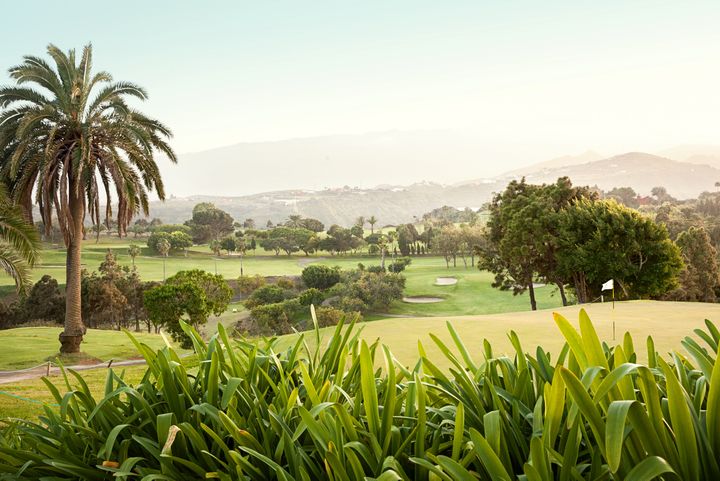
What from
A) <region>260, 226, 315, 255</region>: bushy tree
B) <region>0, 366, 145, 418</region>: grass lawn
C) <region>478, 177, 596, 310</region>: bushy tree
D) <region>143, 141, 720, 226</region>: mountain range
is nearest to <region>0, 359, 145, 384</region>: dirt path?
<region>0, 366, 145, 418</region>: grass lawn

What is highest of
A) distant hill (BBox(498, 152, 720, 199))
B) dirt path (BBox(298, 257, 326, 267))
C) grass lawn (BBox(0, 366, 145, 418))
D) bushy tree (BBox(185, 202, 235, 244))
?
distant hill (BBox(498, 152, 720, 199))

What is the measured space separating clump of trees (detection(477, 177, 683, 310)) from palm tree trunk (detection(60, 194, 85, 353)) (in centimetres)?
1559

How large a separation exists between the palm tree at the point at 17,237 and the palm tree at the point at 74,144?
2980mm

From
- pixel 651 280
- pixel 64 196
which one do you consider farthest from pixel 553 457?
pixel 651 280

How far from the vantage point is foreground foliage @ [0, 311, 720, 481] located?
2.97ft

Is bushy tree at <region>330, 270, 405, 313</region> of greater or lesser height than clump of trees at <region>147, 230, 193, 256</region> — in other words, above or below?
below

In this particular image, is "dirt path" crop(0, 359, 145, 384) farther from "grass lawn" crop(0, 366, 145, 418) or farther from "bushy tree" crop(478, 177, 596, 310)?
"bushy tree" crop(478, 177, 596, 310)

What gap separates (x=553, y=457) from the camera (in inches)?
39.3

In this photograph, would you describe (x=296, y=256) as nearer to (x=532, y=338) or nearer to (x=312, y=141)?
(x=532, y=338)

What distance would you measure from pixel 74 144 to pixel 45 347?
8796 millimetres

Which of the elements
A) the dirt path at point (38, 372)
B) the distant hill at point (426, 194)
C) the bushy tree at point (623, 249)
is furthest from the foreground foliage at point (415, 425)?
the distant hill at point (426, 194)

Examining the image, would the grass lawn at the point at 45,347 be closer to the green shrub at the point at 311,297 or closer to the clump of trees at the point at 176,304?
the clump of trees at the point at 176,304

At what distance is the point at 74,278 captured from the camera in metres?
15.1

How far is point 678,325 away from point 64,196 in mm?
13079
